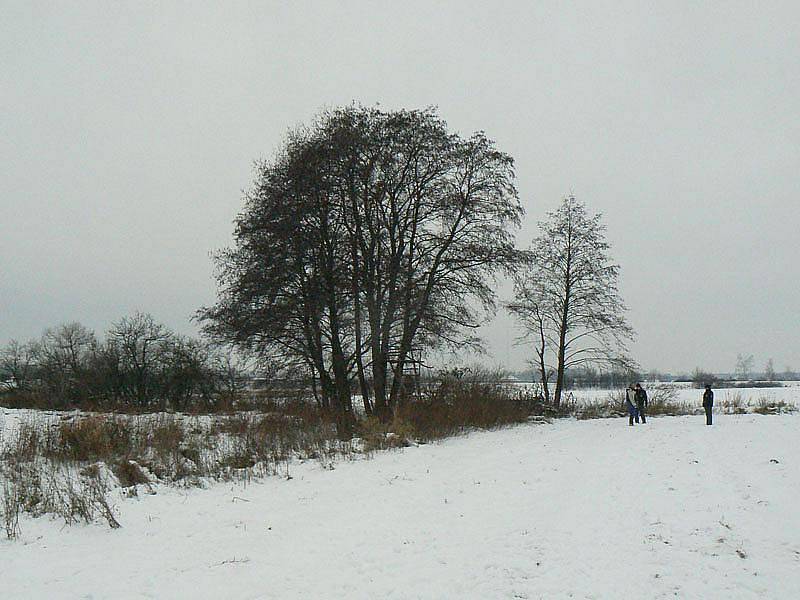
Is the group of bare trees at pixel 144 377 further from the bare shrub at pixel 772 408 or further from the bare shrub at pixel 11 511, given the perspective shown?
the bare shrub at pixel 772 408

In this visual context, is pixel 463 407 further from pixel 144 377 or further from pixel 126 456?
pixel 144 377

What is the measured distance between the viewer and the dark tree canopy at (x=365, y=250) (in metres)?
20.8

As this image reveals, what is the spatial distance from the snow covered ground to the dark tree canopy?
29.1ft

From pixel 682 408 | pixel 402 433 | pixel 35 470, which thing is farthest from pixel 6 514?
pixel 682 408

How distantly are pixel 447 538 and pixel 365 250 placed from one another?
15.1m

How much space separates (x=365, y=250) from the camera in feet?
71.6

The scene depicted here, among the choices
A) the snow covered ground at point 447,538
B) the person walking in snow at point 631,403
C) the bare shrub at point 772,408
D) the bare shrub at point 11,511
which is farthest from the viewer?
the bare shrub at point 772,408

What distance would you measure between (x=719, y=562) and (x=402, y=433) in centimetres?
1142

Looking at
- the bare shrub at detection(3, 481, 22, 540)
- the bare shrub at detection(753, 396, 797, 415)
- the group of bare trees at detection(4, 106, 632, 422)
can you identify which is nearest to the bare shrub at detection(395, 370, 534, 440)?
the group of bare trees at detection(4, 106, 632, 422)

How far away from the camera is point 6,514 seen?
8000mm

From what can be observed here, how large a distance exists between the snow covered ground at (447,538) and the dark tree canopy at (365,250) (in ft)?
29.1

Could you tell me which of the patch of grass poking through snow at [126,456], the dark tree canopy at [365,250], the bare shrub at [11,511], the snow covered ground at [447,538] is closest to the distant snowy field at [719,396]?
the dark tree canopy at [365,250]

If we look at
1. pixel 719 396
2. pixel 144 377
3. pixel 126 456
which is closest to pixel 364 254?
pixel 126 456

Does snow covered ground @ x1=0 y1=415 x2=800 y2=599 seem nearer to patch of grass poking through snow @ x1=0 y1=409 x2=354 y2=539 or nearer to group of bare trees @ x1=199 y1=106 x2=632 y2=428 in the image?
patch of grass poking through snow @ x1=0 y1=409 x2=354 y2=539
